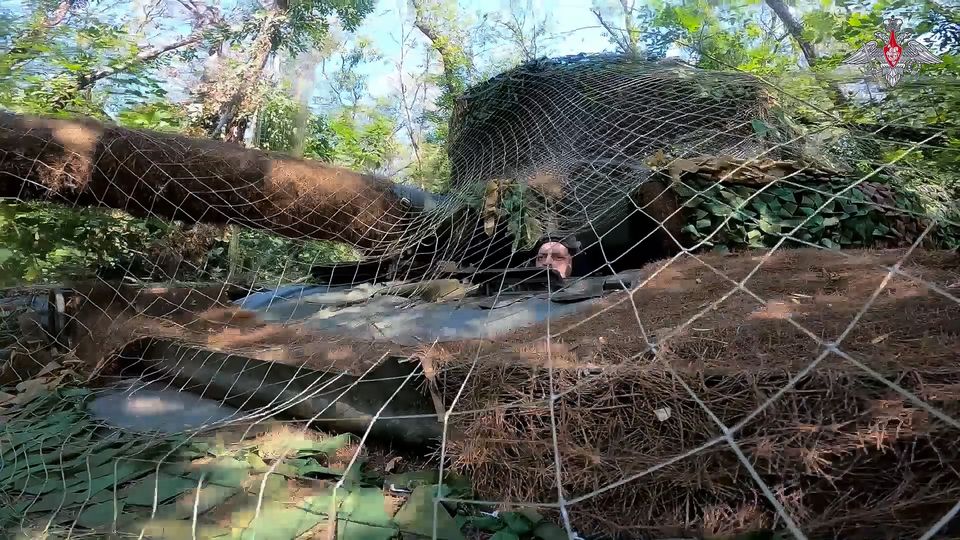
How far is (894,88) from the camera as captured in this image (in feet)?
7.52

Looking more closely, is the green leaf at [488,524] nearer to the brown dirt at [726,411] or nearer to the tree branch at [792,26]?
the brown dirt at [726,411]

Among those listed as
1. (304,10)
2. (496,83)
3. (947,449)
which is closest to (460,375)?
(947,449)

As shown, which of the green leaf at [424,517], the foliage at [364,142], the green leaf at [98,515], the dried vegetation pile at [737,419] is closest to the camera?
Result: the dried vegetation pile at [737,419]

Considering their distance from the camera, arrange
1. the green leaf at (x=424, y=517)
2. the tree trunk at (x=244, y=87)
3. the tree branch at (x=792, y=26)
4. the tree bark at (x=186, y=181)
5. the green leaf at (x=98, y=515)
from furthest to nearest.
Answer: the tree branch at (x=792, y=26) < the tree trunk at (x=244, y=87) < the tree bark at (x=186, y=181) < the green leaf at (x=98, y=515) < the green leaf at (x=424, y=517)

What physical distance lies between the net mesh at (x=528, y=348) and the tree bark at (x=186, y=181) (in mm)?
16

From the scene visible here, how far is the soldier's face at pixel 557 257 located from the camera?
3.34 meters

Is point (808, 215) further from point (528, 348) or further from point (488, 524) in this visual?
point (488, 524)

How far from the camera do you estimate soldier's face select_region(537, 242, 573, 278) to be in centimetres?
334

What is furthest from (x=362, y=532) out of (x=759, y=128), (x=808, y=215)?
(x=759, y=128)

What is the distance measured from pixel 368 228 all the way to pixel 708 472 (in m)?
3.16

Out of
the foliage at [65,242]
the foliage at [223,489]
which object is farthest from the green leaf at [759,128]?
the foliage at [65,242]

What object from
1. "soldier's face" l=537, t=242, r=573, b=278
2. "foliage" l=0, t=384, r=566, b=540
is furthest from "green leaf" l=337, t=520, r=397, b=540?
"soldier's face" l=537, t=242, r=573, b=278

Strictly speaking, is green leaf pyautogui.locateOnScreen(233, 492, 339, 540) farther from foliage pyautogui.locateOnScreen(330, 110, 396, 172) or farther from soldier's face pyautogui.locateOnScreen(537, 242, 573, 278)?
foliage pyautogui.locateOnScreen(330, 110, 396, 172)

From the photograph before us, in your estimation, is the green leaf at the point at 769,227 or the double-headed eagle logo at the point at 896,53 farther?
the double-headed eagle logo at the point at 896,53
